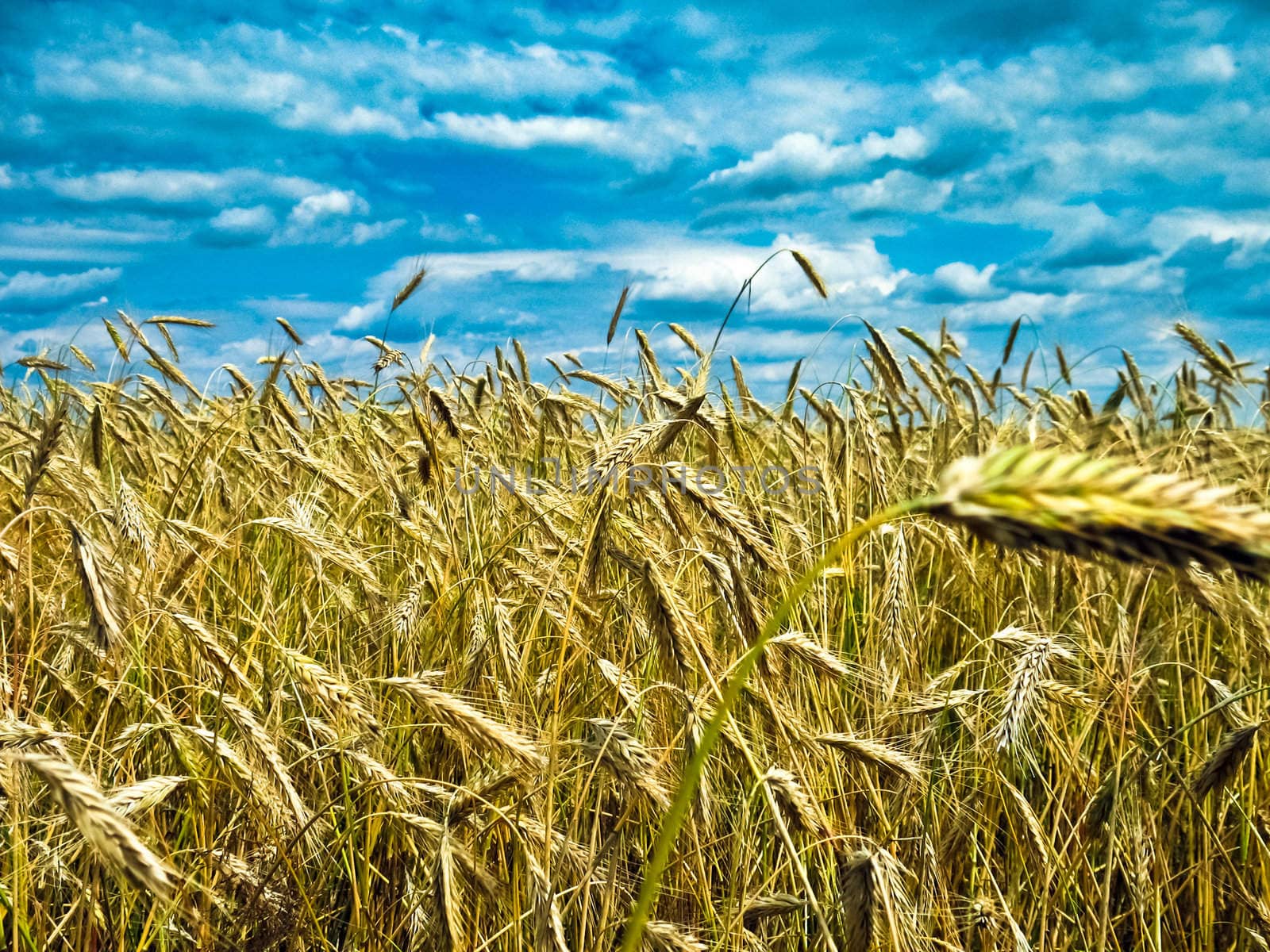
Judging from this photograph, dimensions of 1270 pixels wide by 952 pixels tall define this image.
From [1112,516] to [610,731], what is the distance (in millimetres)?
1182

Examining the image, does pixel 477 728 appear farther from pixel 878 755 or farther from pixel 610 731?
pixel 878 755

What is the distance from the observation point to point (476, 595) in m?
2.72

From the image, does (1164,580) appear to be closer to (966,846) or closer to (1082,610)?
(1082,610)

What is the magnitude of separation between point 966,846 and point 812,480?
1.79m

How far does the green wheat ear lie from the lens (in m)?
0.65

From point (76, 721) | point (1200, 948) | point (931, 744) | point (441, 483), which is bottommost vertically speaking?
point (1200, 948)

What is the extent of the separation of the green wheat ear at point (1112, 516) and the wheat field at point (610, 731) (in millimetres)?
73

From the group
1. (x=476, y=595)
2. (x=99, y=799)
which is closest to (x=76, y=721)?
(x=476, y=595)

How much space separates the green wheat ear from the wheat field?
0.07 m

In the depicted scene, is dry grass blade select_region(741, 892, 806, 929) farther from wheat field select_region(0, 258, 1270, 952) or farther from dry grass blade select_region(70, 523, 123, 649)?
dry grass blade select_region(70, 523, 123, 649)

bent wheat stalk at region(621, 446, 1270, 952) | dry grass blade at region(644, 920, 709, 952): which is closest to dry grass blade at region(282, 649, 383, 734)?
dry grass blade at region(644, 920, 709, 952)

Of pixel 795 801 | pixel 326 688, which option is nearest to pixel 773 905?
pixel 795 801

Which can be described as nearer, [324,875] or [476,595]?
[324,875]

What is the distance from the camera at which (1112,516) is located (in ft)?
2.13
